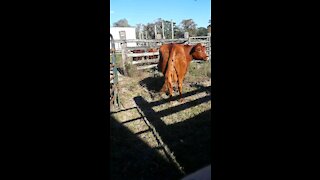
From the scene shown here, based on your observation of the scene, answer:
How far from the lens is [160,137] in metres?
5.25

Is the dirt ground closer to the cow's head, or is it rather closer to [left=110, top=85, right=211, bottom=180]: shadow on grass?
[left=110, top=85, right=211, bottom=180]: shadow on grass

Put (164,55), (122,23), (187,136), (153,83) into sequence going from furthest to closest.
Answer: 1. (122,23)
2. (153,83)
3. (164,55)
4. (187,136)

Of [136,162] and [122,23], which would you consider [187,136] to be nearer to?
[136,162]

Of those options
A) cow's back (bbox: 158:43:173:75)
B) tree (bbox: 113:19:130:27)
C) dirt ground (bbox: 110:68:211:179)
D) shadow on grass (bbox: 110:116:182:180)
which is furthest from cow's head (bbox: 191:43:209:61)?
tree (bbox: 113:19:130:27)

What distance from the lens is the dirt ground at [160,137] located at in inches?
158

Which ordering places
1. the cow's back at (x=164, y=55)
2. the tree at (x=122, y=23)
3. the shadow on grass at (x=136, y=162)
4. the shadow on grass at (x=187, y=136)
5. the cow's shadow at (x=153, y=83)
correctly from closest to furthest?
the shadow on grass at (x=136, y=162) < the shadow on grass at (x=187, y=136) < the cow's back at (x=164, y=55) < the cow's shadow at (x=153, y=83) < the tree at (x=122, y=23)

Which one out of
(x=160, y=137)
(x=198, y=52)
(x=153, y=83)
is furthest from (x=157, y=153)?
(x=153, y=83)

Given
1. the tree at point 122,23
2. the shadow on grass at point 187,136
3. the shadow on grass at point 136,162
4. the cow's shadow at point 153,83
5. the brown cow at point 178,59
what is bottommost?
the shadow on grass at point 136,162

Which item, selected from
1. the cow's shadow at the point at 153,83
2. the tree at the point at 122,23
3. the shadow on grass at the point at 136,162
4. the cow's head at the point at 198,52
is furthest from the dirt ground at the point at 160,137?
the tree at the point at 122,23

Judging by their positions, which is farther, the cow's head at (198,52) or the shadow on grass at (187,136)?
the cow's head at (198,52)

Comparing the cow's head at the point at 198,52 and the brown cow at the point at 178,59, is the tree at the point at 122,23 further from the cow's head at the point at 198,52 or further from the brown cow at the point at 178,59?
the cow's head at the point at 198,52
